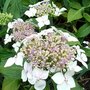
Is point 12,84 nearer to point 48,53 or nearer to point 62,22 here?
point 48,53

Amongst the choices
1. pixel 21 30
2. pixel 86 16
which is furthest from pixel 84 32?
pixel 21 30

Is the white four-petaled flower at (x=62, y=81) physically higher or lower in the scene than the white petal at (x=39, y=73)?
lower

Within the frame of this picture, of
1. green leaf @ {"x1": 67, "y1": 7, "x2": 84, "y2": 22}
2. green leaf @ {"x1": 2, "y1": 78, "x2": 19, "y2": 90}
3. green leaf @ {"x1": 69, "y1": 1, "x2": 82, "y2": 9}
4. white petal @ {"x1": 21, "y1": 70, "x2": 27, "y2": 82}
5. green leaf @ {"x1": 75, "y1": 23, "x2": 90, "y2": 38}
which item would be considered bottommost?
green leaf @ {"x1": 2, "y1": 78, "x2": 19, "y2": 90}

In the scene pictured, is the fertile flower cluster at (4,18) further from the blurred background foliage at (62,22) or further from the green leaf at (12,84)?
the green leaf at (12,84)

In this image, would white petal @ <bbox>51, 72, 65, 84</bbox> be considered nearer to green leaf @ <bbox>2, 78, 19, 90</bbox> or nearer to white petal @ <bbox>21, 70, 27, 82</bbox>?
white petal @ <bbox>21, 70, 27, 82</bbox>

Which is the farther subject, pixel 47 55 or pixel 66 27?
pixel 66 27

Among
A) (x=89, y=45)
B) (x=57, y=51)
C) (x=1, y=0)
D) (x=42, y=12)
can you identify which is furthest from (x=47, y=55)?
(x=1, y=0)

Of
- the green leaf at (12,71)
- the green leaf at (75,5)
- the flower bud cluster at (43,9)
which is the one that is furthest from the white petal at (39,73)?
the green leaf at (75,5)

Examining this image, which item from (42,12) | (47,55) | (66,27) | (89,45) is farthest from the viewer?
(66,27)

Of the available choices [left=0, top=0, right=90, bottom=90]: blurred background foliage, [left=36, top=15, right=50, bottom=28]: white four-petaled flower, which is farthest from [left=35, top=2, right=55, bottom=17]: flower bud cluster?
[left=0, top=0, right=90, bottom=90]: blurred background foliage

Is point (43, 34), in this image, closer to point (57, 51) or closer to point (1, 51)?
point (57, 51)

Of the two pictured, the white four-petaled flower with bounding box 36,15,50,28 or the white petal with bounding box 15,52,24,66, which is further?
the white four-petaled flower with bounding box 36,15,50,28
